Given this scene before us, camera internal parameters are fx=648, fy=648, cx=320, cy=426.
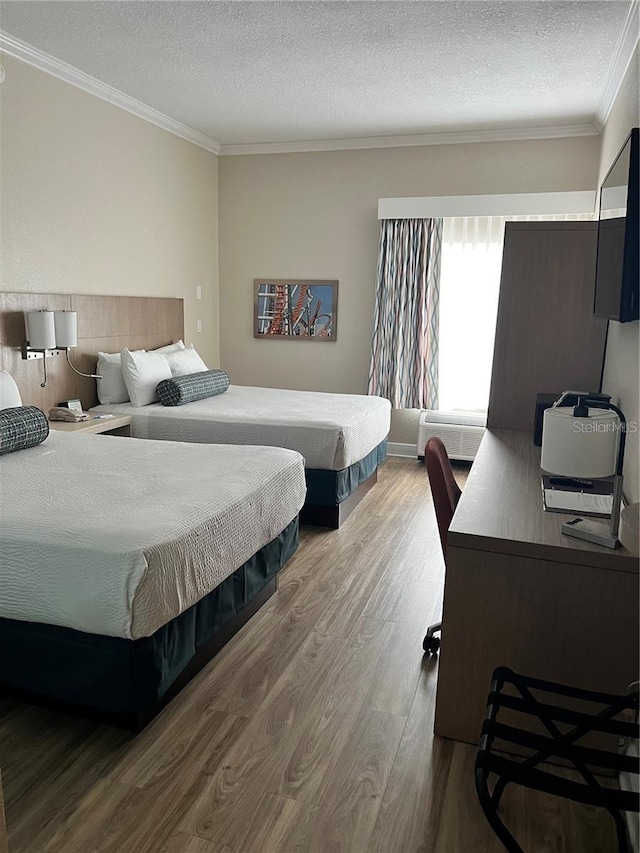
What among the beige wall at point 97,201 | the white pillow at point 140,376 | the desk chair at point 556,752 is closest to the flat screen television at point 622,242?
the desk chair at point 556,752

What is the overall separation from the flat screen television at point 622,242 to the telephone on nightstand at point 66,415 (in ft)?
9.52

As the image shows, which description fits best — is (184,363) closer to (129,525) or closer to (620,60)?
(129,525)

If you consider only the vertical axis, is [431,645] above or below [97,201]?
below

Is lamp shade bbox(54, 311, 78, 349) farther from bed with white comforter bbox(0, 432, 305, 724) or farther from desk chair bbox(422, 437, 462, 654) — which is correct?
desk chair bbox(422, 437, 462, 654)

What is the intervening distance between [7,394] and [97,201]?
181cm

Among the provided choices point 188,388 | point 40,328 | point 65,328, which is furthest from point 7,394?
point 188,388

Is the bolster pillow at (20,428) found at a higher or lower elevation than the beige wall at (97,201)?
lower

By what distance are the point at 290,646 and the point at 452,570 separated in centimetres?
97

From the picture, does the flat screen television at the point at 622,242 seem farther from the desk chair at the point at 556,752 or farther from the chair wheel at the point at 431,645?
the chair wheel at the point at 431,645

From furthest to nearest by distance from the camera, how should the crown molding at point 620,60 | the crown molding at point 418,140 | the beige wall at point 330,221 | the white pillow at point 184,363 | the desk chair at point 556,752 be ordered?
the beige wall at point 330,221 < the crown molding at point 418,140 < the white pillow at point 184,363 < the crown molding at point 620,60 < the desk chair at point 556,752

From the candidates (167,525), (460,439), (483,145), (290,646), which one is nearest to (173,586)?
(167,525)

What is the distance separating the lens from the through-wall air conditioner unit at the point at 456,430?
5434 mm

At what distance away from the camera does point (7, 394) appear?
323 centimetres

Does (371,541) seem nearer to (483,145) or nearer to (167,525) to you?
(167,525)
